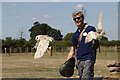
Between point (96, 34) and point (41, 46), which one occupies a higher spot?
point (96, 34)

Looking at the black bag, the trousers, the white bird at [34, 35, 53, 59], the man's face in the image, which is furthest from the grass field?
the man's face

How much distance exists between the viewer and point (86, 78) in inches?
277

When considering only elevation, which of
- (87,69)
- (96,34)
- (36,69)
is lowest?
(36,69)

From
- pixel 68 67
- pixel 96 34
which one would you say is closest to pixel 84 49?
pixel 96 34

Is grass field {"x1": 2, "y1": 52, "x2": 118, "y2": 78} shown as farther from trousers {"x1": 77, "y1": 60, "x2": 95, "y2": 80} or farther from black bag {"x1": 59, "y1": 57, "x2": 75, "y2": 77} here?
trousers {"x1": 77, "y1": 60, "x2": 95, "y2": 80}

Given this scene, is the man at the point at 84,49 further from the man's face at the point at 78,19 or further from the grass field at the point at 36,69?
the grass field at the point at 36,69

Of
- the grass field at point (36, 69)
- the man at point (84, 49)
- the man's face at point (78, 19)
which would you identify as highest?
the man's face at point (78, 19)

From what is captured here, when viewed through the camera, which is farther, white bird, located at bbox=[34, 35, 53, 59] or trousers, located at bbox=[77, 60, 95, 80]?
white bird, located at bbox=[34, 35, 53, 59]

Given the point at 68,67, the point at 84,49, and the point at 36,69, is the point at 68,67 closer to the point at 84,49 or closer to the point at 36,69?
the point at 84,49

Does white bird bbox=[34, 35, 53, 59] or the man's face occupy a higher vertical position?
the man's face

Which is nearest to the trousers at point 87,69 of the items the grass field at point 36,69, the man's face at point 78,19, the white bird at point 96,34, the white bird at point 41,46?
the white bird at point 96,34

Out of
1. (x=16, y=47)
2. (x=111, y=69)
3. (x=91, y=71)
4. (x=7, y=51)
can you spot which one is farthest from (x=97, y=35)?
(x=16, y=47)

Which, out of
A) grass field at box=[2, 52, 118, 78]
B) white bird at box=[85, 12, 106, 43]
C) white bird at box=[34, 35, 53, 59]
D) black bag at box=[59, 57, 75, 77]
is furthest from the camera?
grass field at box=[2, 52, 118, 78]

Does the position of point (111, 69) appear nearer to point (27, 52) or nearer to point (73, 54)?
point (73, 54)
